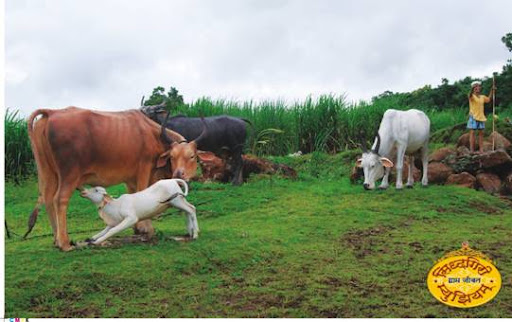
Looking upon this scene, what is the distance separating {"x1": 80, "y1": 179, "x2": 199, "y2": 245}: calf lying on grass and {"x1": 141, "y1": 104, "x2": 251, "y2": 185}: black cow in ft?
10.3

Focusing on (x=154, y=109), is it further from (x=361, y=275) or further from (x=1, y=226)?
(x=361, y=275)

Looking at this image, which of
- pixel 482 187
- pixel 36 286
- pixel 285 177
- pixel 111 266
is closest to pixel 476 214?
pixel 482 187

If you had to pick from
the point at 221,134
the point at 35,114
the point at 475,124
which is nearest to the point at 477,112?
the point at 475,124

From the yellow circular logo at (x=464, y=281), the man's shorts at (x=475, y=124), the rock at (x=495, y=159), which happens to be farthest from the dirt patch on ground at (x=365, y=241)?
the man's shorts at (x=475, y=124)

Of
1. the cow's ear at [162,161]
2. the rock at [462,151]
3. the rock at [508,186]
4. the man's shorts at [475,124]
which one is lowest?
the rock at [508,186]

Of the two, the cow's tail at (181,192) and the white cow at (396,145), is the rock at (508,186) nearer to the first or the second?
the white cow at (396,145)

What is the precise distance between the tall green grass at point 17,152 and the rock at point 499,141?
22.4ft

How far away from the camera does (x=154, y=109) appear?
7305 mm

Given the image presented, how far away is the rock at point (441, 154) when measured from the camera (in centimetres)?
Answer: 1009

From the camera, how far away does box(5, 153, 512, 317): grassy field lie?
480 centimetres

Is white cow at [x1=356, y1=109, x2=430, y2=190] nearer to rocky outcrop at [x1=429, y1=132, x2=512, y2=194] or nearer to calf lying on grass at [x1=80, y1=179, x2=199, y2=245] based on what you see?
rocky outcrop at [x1=429, y1=132, x2=512, y2=194]

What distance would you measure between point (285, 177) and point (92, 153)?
4.54 metres

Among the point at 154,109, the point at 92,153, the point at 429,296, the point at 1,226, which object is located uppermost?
the point at 154,109

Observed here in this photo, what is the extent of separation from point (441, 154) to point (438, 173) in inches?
23.9
